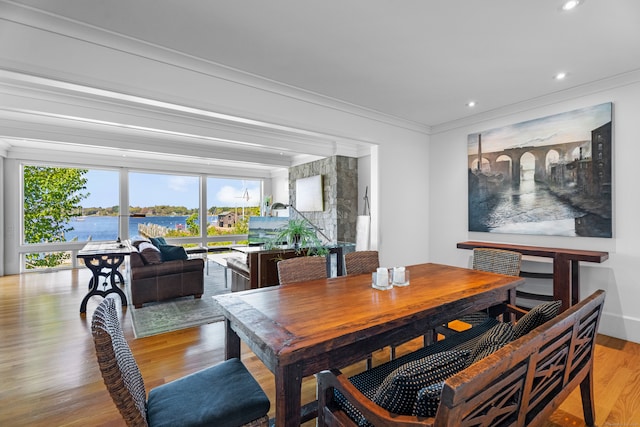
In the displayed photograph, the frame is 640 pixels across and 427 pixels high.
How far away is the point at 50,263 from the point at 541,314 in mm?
8527

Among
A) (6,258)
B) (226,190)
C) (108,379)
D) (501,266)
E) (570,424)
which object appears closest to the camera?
(108,379)

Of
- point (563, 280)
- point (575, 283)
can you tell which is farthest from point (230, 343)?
point (575, 283)

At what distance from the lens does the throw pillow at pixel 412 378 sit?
104 centimetres

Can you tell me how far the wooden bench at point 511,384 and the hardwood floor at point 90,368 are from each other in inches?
26.9

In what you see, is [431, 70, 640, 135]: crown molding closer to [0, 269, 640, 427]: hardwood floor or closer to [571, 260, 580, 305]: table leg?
[571, 260, 580, 305]: table leg

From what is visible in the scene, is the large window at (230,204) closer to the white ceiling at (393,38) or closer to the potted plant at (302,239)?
the potted plant at (302,239)

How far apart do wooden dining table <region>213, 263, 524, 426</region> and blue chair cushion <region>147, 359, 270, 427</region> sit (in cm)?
17

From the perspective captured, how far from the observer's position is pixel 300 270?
2477 millimetres

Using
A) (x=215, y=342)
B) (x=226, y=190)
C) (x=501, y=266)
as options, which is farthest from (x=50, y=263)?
(x=501, y=266)

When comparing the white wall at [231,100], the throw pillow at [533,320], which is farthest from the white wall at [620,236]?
the throw pillow at [533,320]

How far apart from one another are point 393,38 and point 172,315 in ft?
12.8

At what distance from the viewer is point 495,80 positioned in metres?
3.05

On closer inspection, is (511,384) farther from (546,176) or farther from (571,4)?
(546,176)

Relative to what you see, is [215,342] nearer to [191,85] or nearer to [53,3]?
[191,85]
